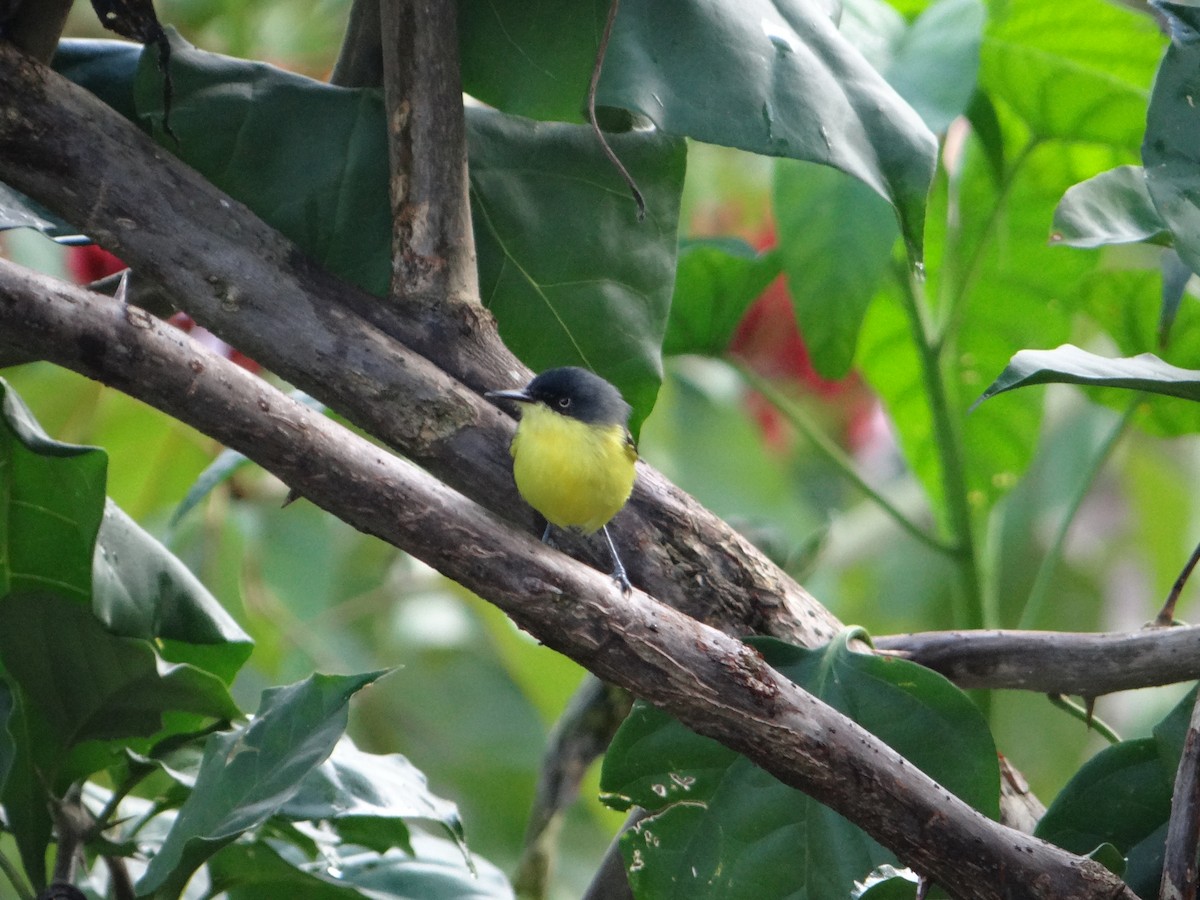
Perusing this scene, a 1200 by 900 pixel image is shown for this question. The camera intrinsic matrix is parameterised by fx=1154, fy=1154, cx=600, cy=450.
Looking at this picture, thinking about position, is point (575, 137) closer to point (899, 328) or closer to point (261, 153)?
point (261, 153)

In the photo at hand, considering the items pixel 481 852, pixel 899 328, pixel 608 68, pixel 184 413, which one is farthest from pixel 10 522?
pixel 481 852

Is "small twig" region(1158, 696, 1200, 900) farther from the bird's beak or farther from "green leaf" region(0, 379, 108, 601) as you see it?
"green leaf" region(0, 379, 108, 601)

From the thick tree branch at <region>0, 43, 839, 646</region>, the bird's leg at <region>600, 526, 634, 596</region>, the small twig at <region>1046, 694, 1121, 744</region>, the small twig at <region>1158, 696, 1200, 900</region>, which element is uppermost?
the thick tree branch at <region>0, 43, 839, 646</region>

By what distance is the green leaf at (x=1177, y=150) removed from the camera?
84cm

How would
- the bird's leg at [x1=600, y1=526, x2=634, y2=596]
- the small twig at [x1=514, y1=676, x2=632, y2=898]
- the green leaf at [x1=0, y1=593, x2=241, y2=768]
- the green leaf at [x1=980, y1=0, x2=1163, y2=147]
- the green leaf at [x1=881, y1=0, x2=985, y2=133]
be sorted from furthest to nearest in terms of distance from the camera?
the green leaf at [x1=980, y1=0, x2=1163, y2=147] < the small twig at [x1=514, y1=676, x2=632, y2=898] < the green leaf at [x1=881, y1=0, x2=985, y2=133] < the green leaf at [x1=0, y1=593, x2=241, y2=768] < the bird's leg at [x1=600, y1=526, x2=634, y2=596]

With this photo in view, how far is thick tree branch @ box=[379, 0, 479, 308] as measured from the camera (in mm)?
848

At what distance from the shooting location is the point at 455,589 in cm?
212

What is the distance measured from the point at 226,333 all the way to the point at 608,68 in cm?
33

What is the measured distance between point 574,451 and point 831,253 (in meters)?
0.48

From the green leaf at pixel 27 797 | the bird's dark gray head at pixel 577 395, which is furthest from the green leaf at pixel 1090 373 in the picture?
the green leaf at pixel 27 797

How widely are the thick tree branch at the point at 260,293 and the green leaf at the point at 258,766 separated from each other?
0.62ft

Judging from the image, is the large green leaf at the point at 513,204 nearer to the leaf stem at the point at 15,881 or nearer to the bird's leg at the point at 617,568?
the bird's leg at the point at 617,568

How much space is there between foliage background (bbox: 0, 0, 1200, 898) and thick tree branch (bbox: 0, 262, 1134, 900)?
52 centimetres

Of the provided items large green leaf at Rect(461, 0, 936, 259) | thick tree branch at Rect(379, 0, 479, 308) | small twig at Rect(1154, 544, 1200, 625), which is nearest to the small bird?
thick tree branch at Rect(379, 0, 479, 308)
